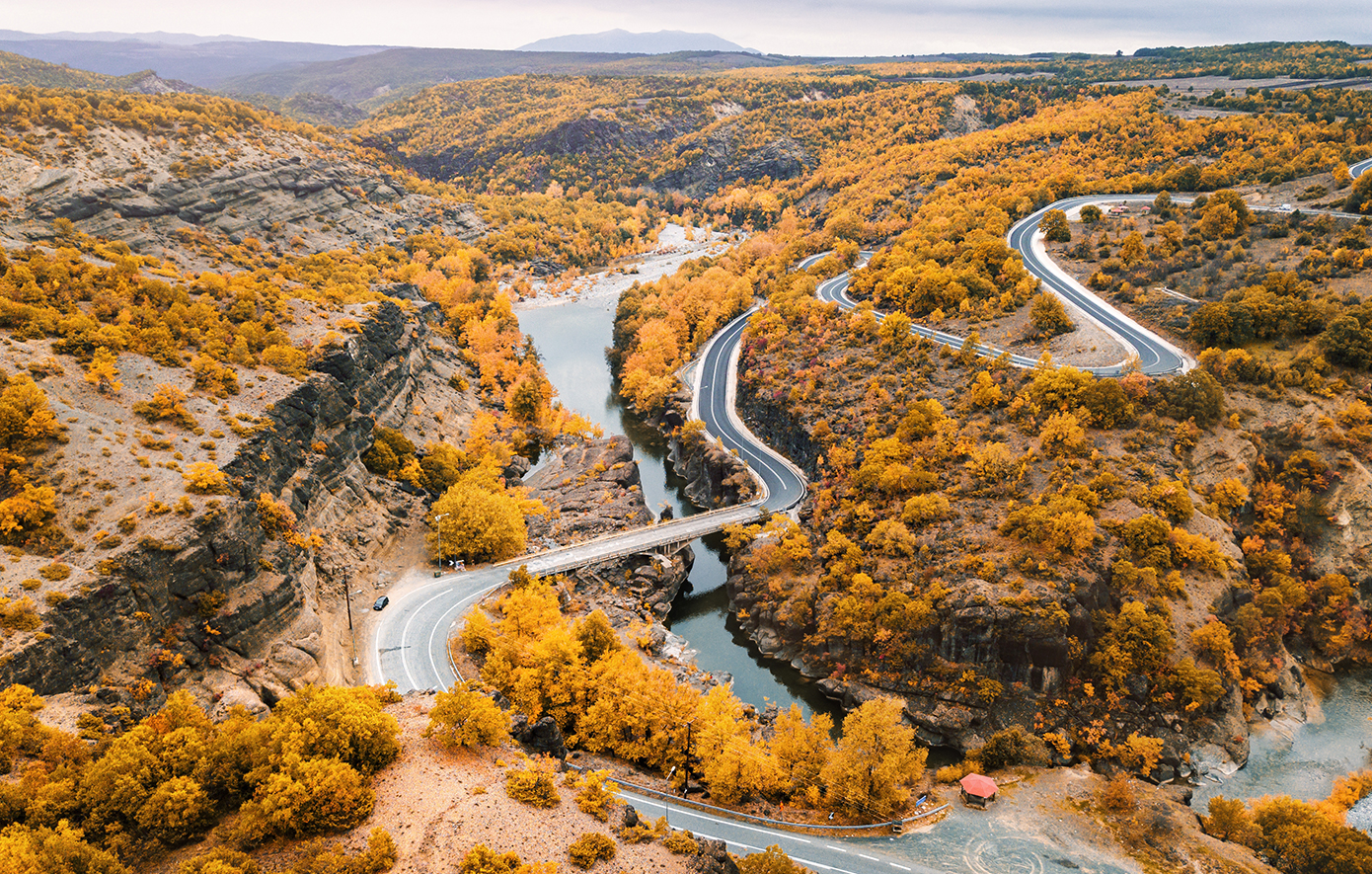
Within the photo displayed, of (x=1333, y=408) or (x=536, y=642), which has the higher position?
(x=1333, y=408)

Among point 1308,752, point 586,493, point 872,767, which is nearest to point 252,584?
point 586,493

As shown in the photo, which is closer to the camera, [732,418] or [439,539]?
[439,539]

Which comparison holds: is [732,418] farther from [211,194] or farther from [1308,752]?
[211,194]

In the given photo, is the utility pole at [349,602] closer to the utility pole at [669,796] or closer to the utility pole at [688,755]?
the utility pole at [669,796]

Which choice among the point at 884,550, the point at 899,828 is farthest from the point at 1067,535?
the point at 899,828

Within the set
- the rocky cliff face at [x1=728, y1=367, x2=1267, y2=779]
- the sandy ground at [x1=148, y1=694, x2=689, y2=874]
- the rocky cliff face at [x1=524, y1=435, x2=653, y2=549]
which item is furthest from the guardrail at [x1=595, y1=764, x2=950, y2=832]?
the rocky cliff face at [x1=524, y1=435, x2=653, y2=549]

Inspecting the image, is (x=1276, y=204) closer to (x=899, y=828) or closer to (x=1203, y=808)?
(x=1203, y=808)

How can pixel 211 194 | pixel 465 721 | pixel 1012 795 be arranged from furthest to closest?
pixel 211 194
pixel 1012 795
pixel 465 721
